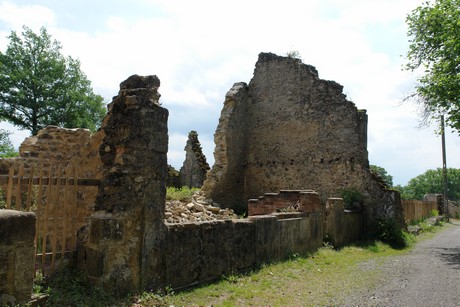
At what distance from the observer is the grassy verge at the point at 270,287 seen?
4645mm

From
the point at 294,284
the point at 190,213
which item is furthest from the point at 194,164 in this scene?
the point at 294,284

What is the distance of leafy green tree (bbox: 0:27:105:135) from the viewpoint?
2783cm

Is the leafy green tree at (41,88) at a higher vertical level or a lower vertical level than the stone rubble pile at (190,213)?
higher

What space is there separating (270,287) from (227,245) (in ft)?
3.41

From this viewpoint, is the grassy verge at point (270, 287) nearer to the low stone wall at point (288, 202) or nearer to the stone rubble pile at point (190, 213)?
the low stone wall at point (288, 202)

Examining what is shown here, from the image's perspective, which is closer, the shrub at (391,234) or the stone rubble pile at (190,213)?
the stone rubble pile at (190,213)

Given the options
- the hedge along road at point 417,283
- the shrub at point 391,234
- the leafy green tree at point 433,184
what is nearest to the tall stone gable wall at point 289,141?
the shrub at point 391,234

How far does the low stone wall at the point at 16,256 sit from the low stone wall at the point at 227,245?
79.8 inches

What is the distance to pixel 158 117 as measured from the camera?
5652mm

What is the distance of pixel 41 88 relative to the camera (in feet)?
95.6

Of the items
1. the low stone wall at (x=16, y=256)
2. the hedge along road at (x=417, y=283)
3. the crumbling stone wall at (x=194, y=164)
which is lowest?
the hedge along road at (x=417, y=283)

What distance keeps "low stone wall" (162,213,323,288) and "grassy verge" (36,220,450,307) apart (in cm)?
19

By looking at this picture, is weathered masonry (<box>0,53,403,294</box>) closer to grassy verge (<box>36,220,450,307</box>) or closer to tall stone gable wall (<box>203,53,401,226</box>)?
tall stone gable wall (<box>203,53,401,226</box>)

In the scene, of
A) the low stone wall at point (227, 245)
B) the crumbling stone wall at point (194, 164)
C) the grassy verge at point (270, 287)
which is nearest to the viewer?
the grassy verge at point (270, 287)
